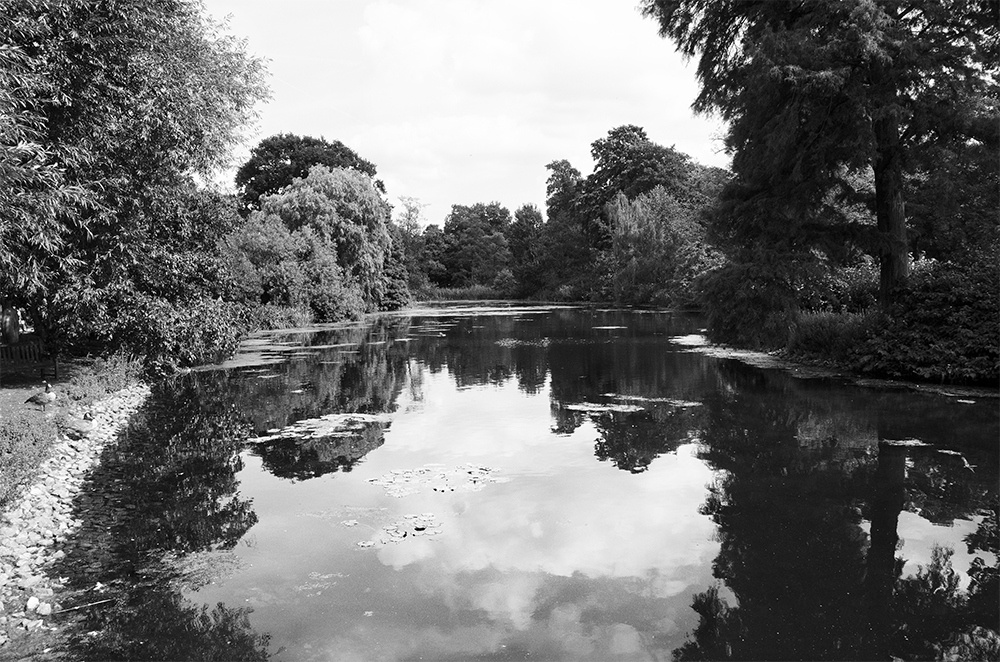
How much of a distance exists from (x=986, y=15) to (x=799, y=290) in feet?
22.1

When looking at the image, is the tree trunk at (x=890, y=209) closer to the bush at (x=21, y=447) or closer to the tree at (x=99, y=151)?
the tree at (x=99, y=151)

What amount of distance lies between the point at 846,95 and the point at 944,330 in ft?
17.9

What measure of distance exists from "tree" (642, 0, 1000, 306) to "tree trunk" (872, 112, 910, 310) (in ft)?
0.08

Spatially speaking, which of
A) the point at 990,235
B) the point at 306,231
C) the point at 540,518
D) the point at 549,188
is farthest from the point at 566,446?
the point at 549,188

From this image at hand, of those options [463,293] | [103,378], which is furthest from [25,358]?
[463,293]

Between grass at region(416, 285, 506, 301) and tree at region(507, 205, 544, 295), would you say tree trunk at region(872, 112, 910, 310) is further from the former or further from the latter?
grass at region(416, 285, 506, 301)

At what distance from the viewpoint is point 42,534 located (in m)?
7.60

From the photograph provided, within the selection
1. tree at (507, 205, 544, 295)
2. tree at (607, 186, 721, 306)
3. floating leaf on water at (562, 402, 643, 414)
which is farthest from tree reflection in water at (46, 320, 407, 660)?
tree at (507, 205, 544, 295)

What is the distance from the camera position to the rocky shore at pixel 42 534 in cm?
595

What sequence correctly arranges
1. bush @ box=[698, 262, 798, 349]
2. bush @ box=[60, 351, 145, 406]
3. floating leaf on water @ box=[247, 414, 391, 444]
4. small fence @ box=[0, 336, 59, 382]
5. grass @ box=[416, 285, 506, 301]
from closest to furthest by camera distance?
floating leaf on water @ box=[247, 414, 391, 444] < bush @ box=[60, 351, 145, 406] < small fence @ box=[0, 336, 59, 382] < bush @ box=[698, 262, 798, 349] < grass @ box=[416, 285, 506, 301]

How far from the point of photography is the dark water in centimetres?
571

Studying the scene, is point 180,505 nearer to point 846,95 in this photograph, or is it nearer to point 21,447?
point 21,447

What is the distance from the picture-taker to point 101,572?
22.5 ft

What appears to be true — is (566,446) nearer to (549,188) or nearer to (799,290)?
(799,290)
